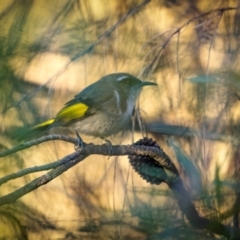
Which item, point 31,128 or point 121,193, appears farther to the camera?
point 121,193

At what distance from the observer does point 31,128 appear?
0.55 meters

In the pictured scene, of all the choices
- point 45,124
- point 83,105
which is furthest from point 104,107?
point 45,124

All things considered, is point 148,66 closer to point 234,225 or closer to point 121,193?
point 121,193

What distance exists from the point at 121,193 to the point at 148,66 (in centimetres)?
22

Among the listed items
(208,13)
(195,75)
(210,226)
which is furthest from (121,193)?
(210,226)

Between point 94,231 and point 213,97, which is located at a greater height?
point 213,97

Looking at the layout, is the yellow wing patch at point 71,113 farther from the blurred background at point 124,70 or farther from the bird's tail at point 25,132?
the bird's tail at point 25,132

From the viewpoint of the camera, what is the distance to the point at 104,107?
841mm

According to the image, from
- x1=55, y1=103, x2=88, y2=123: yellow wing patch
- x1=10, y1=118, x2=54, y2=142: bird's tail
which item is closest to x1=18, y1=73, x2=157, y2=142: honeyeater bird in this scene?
x1=55, y1=103, x2=88, y2=123: yellow wing patch

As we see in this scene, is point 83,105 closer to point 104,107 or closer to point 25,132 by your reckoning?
point 104,107

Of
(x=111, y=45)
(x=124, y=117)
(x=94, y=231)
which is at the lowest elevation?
(x=94, y=231)

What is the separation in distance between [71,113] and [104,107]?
0.06 meters

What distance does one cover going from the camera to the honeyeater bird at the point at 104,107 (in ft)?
2.65

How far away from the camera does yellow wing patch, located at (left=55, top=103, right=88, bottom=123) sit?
31.8 inches
